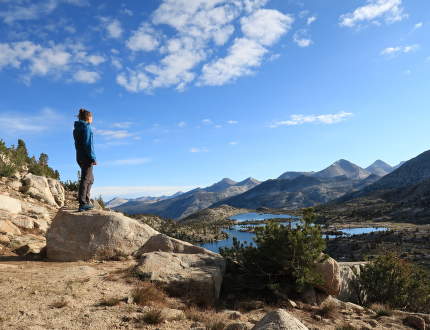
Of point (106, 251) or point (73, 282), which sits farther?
point (106, 251)

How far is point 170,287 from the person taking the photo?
31.1 ft

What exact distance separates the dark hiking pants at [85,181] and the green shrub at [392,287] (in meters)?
13.1

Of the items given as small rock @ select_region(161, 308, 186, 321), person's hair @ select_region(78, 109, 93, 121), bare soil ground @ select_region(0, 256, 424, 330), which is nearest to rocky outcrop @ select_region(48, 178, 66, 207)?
bare soil ground @ select_region(0, 256, 424, 330)

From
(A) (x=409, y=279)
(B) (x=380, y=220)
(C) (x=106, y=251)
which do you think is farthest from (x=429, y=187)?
(C) (x=106, y=251)

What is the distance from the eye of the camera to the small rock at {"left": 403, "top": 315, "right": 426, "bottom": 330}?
33.6ft

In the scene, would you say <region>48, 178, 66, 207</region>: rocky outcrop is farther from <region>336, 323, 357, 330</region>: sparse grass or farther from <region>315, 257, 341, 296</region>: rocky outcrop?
<region>336, 323, 357, 330</region>: sparse grass

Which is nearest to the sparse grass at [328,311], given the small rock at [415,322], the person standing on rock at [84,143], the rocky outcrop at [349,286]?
the small rock at [415,322]

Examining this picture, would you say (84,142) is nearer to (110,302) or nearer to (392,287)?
(110,302)

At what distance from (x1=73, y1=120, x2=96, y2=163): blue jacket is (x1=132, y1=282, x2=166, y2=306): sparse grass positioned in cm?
544

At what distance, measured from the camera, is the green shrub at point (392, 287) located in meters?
14.2

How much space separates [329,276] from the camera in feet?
39.0

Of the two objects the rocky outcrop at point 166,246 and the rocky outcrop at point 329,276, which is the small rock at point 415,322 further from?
the rocky outcrop at point 166,246

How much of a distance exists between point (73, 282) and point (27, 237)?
7581 millimetres

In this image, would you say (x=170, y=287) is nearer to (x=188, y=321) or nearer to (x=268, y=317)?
(x=188, y=321)
